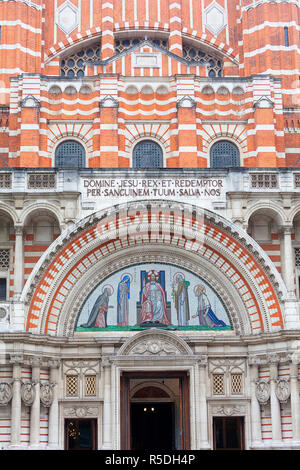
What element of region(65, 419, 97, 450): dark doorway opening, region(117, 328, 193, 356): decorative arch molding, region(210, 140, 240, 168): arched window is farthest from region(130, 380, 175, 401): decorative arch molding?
region(210, 140, 240, 168): arched window

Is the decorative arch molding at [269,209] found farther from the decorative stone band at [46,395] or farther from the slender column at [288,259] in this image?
the decorative stone band at [46,395]

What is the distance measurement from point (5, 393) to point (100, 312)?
4.30 metres

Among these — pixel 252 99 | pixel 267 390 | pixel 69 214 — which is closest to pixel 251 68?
pixel 252 99

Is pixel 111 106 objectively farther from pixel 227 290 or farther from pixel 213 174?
pixel 227 290

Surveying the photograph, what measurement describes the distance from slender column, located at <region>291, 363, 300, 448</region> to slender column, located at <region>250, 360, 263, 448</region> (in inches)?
50.6

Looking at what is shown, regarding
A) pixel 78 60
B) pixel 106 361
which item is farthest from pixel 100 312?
pixel 78 60

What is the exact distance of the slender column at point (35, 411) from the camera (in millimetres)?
23609

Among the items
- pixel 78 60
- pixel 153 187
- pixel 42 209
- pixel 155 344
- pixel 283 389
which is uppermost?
pixel 78 60

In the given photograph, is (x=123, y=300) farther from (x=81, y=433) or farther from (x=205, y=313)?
(x=81, y=433)

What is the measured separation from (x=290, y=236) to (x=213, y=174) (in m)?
3.50

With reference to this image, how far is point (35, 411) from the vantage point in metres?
23.8

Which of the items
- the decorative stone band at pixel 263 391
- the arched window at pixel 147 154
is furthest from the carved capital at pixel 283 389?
the arched window at pixel 147 154

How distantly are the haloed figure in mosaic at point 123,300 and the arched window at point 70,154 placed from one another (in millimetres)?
5633

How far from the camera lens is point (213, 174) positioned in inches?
1030
